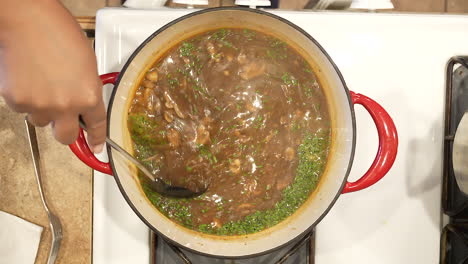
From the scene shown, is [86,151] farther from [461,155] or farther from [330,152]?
[461,155]

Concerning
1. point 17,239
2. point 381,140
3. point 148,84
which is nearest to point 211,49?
point 148,84

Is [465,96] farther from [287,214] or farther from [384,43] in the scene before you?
[287,214]

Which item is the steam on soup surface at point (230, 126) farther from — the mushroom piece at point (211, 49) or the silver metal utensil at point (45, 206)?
the silver metal utensil at point (45, 206)

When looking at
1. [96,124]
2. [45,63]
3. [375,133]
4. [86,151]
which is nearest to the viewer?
[45,63]

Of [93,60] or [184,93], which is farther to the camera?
[184,93]

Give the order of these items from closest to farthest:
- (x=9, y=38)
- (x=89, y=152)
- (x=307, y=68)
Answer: (x=9, y=38)
(x=89, y=152)
(x=307, y=68)

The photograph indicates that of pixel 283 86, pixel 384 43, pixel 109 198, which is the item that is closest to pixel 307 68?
pixel 283 86
